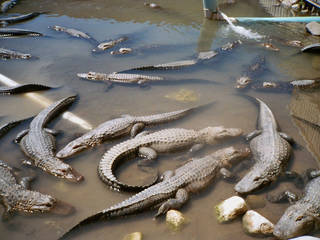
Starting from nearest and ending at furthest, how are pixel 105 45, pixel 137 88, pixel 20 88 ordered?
pixel 20 88 < pixel 137 88 < pixel 105 45

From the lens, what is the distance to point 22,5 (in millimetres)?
13516

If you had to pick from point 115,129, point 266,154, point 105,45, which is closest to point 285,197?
point 266,154

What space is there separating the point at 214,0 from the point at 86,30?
500 cm

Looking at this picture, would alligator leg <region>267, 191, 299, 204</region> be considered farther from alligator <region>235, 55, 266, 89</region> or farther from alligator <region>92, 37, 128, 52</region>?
alligator <region>92, 37, 128, 52</region>

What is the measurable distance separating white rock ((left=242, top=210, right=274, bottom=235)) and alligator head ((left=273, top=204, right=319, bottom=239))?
0.09m

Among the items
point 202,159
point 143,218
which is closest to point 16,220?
point 143,218

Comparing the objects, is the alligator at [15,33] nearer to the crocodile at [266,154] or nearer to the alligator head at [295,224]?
the crocodile at [266,154]

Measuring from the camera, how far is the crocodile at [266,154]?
4.20m

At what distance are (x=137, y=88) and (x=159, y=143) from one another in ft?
8.15

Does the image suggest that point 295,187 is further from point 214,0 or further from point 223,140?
point 214,0

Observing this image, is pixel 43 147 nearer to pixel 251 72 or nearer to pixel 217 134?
pixel 217 134

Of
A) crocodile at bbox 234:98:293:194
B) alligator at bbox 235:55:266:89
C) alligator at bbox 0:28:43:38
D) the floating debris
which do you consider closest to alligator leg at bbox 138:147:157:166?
the floating debris

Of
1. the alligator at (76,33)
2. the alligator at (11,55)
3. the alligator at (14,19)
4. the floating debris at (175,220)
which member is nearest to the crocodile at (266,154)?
the floating debris at (175,220)

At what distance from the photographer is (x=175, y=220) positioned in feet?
12.2
